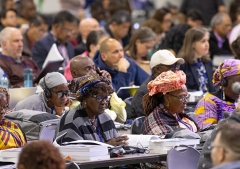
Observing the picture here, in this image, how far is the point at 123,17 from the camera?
1159 cm

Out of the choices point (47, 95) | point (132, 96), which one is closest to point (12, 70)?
point (132, 96)

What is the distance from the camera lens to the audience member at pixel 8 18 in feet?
38.7

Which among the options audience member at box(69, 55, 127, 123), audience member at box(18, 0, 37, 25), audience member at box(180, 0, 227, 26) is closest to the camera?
audience member at box(69, 55, 127, 123)

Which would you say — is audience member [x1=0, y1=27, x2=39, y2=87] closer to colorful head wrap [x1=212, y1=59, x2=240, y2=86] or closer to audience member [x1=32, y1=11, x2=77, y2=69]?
audience member [x1=32, y1=11, x2=77, y2=69]

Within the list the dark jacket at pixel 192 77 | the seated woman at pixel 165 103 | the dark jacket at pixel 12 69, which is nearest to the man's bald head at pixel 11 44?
the dark jacket at pixel 12 69

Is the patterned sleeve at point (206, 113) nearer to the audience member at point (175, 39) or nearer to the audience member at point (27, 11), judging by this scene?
the audience member at point (175, 39)

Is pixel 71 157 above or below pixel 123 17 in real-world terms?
below

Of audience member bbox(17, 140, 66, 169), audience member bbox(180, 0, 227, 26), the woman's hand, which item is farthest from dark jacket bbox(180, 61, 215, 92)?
audience member bbox(180, 0, 227, 26)

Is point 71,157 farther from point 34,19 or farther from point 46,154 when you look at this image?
point 34,19

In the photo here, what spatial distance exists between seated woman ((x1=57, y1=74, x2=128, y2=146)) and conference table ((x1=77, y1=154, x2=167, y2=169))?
11.6 inches

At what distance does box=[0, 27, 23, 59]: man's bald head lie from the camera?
8.94 metres

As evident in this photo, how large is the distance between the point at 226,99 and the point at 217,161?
271 cm

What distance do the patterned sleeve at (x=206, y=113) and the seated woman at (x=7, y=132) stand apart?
1.55m

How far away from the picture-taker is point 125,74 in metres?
8.41
